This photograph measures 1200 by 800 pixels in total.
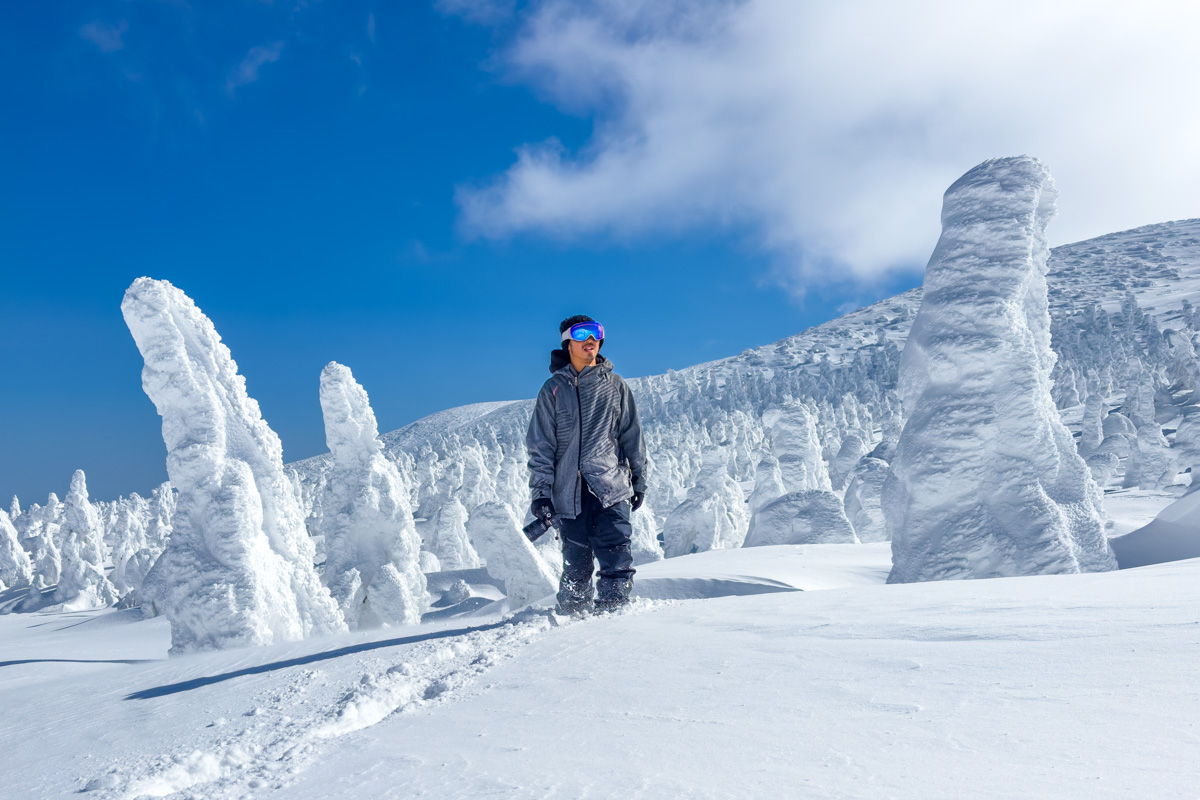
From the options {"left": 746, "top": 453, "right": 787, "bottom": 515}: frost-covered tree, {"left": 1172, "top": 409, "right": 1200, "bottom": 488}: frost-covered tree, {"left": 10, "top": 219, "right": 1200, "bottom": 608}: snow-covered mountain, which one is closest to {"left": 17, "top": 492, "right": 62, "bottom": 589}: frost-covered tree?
{"left": 10, "top": 219, "right": 1200, "bottom": 608}: snow-covered mountain

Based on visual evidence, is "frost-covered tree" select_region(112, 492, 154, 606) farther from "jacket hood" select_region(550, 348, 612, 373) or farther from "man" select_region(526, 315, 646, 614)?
"jacket hood" select_region(550, 348, 612, 373)

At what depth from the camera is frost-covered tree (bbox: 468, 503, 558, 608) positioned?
51.7ft

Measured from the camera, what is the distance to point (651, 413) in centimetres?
9550

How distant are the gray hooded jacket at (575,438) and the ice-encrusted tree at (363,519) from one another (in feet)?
50.0

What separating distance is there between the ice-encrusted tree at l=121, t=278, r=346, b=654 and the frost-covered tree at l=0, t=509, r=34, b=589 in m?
39.7

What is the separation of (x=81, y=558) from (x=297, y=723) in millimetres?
42705

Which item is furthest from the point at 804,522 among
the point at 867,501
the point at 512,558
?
the point at 867,501

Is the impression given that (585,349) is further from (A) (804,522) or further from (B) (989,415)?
(A) (804,522)

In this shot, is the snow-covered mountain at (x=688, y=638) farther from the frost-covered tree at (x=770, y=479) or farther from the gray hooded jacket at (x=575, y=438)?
the frost-covered tree at (x=770, y=479)

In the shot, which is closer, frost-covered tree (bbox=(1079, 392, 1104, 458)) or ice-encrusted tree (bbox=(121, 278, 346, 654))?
ice-encrusted tree (bbox=(121, 278, 346, 654))

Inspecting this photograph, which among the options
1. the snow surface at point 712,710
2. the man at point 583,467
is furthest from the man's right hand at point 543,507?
the snow surface at point 712,710

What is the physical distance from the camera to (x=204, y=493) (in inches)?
413

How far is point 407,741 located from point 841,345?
12615cm

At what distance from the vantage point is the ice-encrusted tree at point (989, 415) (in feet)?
Answer: 26.3
